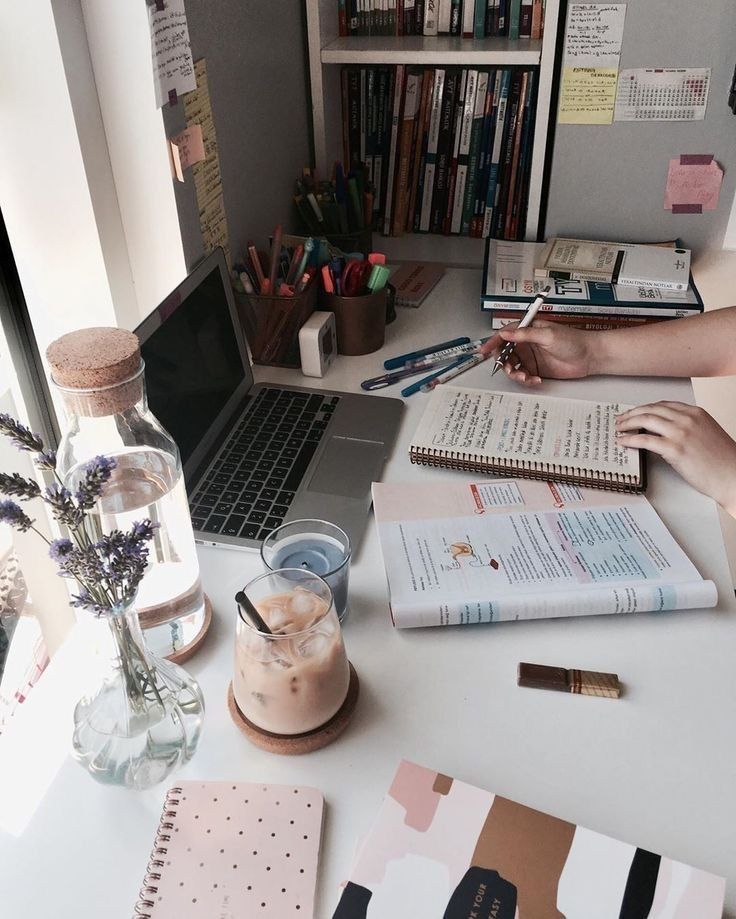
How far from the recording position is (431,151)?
5.23 feet

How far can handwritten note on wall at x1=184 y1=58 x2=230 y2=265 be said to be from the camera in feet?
3.69

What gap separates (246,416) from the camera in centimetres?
113

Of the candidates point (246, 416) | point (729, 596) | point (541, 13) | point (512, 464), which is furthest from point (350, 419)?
point (541, 13)

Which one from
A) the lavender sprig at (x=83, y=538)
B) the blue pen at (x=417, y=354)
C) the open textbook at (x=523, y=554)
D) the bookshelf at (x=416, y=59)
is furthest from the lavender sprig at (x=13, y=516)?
the bookshelf at (x=416, y=59)

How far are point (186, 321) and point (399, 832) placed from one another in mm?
660

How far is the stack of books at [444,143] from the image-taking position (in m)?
1.51

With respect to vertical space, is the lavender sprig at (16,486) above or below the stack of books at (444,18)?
below

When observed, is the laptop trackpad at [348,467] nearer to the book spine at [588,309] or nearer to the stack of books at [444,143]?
the book spine at [588,309]

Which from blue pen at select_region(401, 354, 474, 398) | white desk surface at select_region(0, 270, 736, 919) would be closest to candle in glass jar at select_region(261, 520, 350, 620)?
white desk surface at select_region(0, 270, 736, 919)

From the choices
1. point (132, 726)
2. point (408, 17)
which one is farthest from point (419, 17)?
point (132, 726)

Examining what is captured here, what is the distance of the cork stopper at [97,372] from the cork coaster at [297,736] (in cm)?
29

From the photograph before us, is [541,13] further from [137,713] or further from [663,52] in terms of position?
[137,713]

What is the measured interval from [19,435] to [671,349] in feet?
3.18

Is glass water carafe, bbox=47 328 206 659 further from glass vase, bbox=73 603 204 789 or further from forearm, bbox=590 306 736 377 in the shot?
forearm, bbox=590 306 736 377
